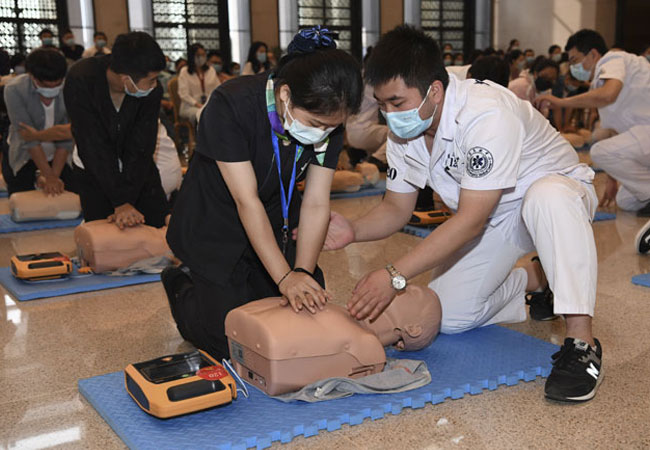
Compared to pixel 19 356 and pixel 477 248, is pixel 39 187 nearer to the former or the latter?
pixel 19 356

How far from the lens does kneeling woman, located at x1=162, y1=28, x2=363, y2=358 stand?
1801mm

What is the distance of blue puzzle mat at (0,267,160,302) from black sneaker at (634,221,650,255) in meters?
2.28

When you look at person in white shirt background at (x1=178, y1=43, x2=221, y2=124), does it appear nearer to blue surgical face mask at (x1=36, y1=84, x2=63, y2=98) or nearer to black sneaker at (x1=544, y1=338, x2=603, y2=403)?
blue surgical face mask at (x1=36, y1=84, x2=63, y2=98)

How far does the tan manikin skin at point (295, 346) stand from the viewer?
1795 millimetres

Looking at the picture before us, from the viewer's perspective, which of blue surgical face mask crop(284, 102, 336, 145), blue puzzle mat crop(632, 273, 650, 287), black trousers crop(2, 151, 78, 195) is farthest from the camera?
black trousers crop(2, 151, 78, 195)

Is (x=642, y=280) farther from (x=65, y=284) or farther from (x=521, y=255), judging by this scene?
(x=65, y=284)

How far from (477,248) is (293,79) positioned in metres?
0.95

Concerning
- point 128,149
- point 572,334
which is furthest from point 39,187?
point 572,334

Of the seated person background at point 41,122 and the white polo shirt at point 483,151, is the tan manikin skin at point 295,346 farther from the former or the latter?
the seated person background at point 41,122

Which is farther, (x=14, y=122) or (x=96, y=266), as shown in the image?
(x=14, y=122)

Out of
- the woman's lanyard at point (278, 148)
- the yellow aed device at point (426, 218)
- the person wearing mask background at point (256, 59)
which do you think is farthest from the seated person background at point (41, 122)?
the person wearing mask background at point (256, 59)

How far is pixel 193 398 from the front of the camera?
→ 1710 mm

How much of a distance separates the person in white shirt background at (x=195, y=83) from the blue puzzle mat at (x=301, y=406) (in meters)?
6.27

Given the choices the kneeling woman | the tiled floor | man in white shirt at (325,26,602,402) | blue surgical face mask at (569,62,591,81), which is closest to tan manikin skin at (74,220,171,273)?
the tiled floor
